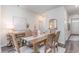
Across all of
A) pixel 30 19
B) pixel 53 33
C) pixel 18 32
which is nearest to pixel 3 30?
pixel 18 32

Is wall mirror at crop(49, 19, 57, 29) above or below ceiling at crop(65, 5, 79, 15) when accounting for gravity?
below

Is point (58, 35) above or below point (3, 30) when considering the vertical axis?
below

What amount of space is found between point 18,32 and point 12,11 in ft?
1.16

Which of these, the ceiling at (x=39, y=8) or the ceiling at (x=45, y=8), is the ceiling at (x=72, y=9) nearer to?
the ceiling at (x=45, y=8)

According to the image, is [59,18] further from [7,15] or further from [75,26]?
[7,15]

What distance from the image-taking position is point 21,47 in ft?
4.55

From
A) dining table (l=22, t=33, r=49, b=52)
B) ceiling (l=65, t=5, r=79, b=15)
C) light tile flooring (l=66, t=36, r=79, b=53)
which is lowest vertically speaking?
light tile flooring (l=66, t=36, r=79, b=53)

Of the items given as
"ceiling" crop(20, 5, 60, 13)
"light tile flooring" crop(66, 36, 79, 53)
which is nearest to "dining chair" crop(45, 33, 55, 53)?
"light tile flooring" crop(66, 36, 79, 53)

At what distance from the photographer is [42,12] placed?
4.65ft

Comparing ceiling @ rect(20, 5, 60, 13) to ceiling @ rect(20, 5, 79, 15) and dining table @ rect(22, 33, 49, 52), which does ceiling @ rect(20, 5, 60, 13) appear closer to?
ceiling @ rect(20, 5, 79, 15)

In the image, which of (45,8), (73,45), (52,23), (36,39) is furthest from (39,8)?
(73,45)

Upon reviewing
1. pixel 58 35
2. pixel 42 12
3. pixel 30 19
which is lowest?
pixel 58 35
